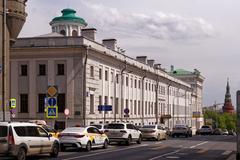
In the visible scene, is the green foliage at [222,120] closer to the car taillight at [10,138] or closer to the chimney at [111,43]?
the chimney at [111,43]

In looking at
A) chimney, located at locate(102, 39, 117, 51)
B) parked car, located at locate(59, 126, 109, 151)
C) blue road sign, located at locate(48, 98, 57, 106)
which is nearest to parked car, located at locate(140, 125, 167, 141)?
parked car, located at locate(59, 126, 109, 151)

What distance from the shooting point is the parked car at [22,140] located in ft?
65.1

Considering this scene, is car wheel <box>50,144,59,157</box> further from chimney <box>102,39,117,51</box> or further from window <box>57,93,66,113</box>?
chimney <box>102,39,117,51</box>

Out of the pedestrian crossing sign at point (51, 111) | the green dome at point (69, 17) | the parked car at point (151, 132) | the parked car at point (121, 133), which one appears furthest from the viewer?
the green dome at point (69, 17)

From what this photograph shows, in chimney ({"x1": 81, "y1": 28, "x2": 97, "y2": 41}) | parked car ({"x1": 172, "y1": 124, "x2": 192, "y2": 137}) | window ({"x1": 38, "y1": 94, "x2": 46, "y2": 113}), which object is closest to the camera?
window ({"x1": 38, "y1": 94, "x2": 46, "y2": 113})

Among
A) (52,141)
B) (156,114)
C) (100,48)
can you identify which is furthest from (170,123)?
(52,141)

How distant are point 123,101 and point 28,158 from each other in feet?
140

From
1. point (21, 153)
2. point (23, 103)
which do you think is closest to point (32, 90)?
point (23, 103)

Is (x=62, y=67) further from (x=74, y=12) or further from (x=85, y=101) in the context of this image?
(x=74, y=12)

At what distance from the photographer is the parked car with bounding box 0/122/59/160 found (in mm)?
19844

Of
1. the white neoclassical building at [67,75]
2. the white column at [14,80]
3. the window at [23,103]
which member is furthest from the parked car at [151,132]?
the white column at [14,80]

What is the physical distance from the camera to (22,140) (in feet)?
67.4

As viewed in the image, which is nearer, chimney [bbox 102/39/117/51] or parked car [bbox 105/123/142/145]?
parked car [bbox 105/123/142/145]


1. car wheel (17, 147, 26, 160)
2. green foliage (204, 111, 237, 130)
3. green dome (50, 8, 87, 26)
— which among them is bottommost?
green foliage (204, 111, 237, 130)
